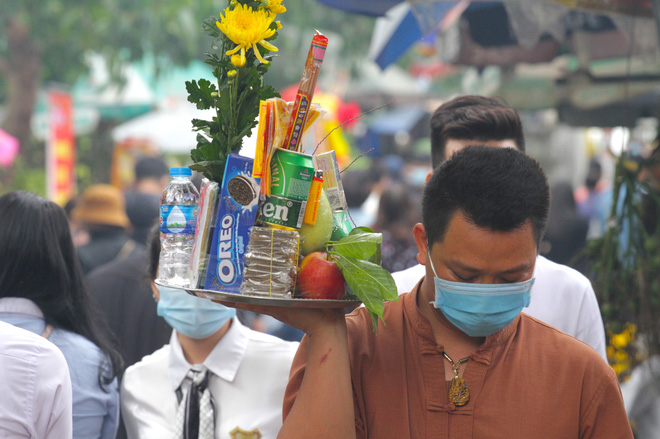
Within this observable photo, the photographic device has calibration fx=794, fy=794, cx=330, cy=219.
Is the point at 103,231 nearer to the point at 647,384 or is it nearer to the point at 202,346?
the point at 202,346

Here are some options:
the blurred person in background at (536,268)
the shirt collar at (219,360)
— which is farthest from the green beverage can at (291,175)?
the shirt collar at (219,360)

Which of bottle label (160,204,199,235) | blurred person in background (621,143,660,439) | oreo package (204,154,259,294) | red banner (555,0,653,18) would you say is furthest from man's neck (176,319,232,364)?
red banner (555,0,653,18)

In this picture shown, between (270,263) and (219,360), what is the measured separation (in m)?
1.08

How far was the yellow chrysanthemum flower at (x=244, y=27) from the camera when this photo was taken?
1.85 metres

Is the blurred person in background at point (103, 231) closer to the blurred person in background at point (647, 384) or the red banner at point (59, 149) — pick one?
the blurred person in background at point (647, 384)

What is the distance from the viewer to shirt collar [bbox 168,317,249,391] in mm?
2725

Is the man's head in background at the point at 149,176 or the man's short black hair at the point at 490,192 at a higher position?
the man's short black hair at the point at 490,192

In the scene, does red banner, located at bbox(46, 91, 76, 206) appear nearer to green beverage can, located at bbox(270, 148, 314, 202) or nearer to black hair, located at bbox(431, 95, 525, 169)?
black hair, located at bbox(431, 95, 525, 169)

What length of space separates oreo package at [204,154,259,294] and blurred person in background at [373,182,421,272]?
3.14 m

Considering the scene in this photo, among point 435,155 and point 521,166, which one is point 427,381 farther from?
point 435,155

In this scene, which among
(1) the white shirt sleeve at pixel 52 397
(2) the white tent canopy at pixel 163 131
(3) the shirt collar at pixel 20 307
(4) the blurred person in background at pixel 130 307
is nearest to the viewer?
(1) the white shirt sleeve at pixel 52 397

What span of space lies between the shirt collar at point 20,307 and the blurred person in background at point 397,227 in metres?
2.56

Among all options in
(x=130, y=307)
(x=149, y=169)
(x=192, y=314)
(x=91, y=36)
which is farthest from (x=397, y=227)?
(x=91, y=36)

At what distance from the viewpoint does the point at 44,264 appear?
274cm
